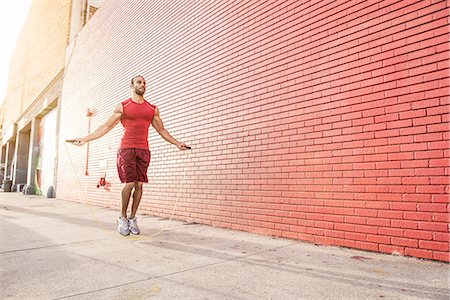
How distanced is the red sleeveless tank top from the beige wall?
12.2 metres

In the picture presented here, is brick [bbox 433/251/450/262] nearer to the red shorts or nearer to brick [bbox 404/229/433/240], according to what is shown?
brick [bbox 404/229/433/240]

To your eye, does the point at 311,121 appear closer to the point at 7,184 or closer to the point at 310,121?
the point at 310,121

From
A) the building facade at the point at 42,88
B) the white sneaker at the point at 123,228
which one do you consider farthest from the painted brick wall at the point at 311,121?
the building facade at the point at 42,88

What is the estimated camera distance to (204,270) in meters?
2.28

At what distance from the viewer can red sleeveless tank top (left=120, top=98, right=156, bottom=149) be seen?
141 inches

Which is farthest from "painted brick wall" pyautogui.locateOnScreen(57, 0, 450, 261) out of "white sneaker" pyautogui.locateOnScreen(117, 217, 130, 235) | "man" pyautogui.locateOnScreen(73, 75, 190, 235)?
"white sneaker" pyautogui.locateOnScreen(117, 217, 130, 235)

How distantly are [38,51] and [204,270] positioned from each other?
22344mm

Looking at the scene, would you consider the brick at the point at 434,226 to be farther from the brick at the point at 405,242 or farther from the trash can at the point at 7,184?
the trash can at the point at 7,184

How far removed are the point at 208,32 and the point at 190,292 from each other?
4354 millimetres

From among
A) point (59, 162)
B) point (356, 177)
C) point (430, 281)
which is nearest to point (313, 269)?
point (430, 281)

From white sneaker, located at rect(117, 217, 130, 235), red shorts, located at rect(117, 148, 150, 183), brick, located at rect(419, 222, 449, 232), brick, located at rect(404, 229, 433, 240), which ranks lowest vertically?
white sneaker, located at rect(117, 217, 130, 235)

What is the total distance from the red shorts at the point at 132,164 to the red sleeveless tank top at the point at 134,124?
0.07m

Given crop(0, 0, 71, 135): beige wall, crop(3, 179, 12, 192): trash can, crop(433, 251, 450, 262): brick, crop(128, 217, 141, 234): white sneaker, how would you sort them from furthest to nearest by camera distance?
crop(3, 179, 12, 192): trash can < crop(0, 0, 71, 135): beige wall < crop(128, 217, 141, 234): white sneaker < crop(433, 251, 450, 262): brick

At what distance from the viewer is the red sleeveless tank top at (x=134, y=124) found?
11.8ft
